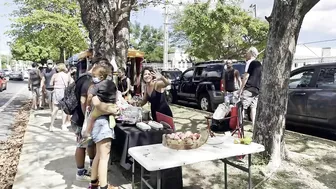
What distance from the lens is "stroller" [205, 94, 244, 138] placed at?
485cm

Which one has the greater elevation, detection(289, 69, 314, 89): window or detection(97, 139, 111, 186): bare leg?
detection(289, 69, 314, 89): window

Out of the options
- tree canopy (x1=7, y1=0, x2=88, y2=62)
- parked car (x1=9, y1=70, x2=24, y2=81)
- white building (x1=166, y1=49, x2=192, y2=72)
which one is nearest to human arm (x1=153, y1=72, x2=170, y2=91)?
tree canopy (x1=7, y1=0, x2=88, y2=62)

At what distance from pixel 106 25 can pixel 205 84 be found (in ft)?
15.7

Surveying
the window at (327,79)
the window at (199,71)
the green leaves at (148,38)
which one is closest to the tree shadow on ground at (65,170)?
the window at (327,79)

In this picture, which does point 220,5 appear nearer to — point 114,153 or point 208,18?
point 208,18

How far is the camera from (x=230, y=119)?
5.07m

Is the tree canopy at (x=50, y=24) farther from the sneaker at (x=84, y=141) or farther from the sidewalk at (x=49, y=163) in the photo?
the sneaker at (x=84, y=141)

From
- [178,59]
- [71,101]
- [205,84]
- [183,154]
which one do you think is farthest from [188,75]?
[178,59]

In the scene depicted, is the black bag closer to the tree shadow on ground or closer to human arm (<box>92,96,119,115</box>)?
human arm (<box>92,96,119,115</box>)

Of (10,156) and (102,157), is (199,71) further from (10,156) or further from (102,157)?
(102,157)

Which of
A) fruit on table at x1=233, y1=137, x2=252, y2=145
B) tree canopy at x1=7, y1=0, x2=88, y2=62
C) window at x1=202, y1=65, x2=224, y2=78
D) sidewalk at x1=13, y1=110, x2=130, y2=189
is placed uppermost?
tree canopy at x1=7, y1=0, x2=88, y2=62

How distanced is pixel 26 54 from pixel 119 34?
1627 inches

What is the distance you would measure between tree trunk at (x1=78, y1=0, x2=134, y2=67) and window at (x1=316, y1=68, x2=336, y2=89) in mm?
4491

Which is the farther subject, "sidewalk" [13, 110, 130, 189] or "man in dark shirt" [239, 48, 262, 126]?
"man in dark shirt" [239, 48, 262, 126]
